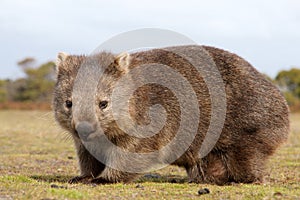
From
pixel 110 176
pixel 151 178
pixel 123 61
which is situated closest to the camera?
pixel 110 176

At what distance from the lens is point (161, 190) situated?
6488 millimetres

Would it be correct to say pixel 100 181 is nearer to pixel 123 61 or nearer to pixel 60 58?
pixel 123 61

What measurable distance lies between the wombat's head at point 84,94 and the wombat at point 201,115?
0.5 inches

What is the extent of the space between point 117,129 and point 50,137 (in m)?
9.65

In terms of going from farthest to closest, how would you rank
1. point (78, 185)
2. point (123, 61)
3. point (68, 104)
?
point (123, 61), point (68, 104), point (78, 185)

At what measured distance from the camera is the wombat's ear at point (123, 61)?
23.6 feet

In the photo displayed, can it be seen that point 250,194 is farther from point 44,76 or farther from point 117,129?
point 44,76

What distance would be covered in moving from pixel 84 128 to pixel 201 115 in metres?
2.02

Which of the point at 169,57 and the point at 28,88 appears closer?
the point at 169,57

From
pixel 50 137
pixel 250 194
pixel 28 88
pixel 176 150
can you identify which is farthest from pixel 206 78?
pixel 28 88

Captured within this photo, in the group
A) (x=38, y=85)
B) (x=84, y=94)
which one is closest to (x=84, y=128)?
(x=84, y=94)

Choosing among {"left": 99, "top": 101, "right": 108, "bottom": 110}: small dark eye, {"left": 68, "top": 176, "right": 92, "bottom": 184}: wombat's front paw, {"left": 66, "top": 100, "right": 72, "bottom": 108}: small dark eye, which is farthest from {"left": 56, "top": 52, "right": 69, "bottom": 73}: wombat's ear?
{"left": 68, "top": 176, "right": 92, "bottom": 184}: wombat's front paw

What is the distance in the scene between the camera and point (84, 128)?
6336mm

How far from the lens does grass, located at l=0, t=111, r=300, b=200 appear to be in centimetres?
597
